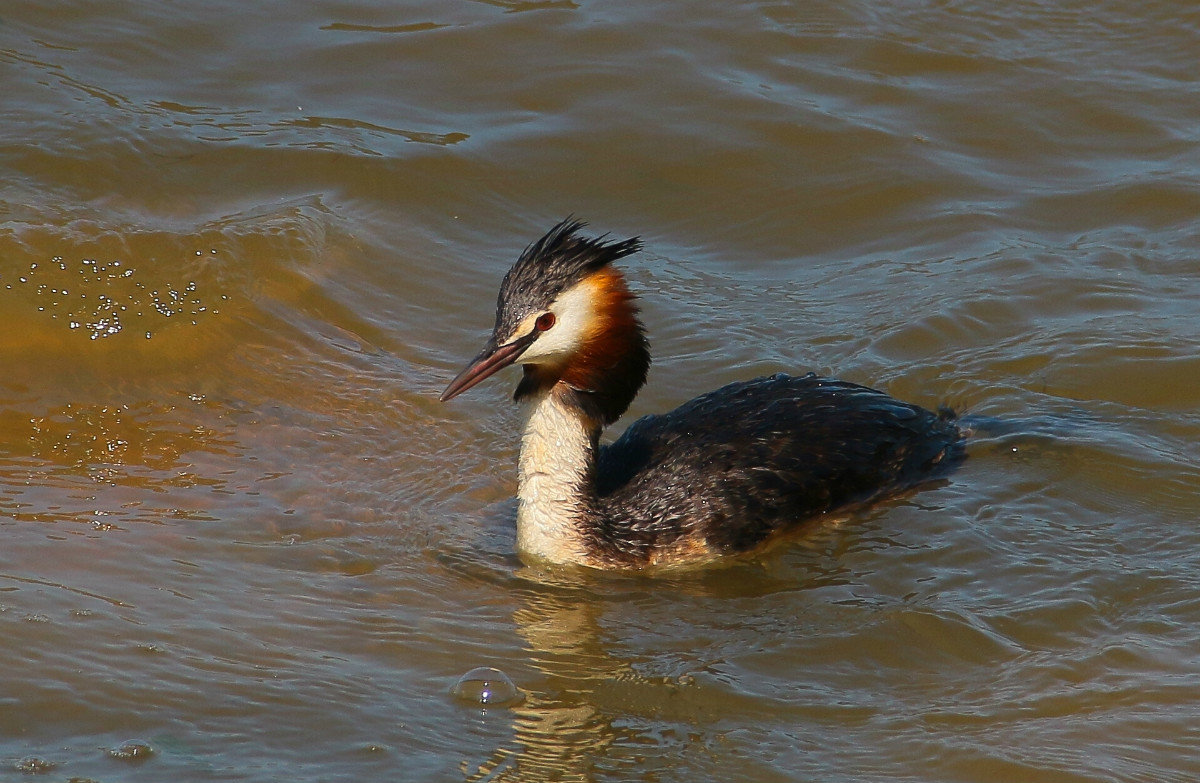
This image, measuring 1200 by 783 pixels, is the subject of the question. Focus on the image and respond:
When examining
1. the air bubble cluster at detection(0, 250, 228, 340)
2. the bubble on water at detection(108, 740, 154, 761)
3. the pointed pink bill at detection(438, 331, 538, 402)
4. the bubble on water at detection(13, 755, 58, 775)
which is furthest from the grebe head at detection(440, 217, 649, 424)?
the air bubble cluster at detection(0, 250, 228, 340)

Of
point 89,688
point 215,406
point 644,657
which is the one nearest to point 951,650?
point 644,657

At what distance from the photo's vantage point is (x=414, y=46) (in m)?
10.7

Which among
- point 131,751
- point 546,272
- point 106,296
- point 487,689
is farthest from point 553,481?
point 106,296

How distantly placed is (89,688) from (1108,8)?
9221 millimetres

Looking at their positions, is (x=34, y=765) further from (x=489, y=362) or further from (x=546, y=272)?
(x=546, y=272)

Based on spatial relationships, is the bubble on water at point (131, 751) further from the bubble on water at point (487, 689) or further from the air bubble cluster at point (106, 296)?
the air bubble cluster at point (106, 296)

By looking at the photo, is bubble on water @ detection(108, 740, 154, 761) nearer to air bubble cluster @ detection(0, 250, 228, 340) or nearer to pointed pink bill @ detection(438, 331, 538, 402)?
pointed pink bill @ detection(438, 331, 538, 402)

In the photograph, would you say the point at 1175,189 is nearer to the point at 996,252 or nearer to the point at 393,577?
the point at 996,252

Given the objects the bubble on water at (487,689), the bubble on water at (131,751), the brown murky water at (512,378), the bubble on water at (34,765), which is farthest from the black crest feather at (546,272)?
the bubble on water at (34,765)

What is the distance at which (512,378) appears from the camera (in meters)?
8.06

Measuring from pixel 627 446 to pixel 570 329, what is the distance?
83 centimetres

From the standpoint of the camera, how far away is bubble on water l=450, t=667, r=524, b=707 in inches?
201

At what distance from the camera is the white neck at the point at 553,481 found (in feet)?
20.7

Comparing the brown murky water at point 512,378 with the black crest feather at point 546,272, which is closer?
the brown murky water at point 512,378
